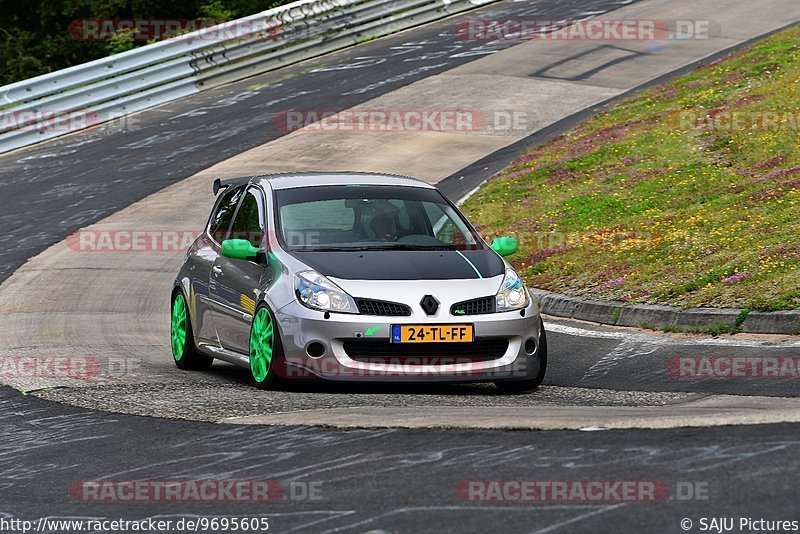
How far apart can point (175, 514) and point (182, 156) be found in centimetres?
1806

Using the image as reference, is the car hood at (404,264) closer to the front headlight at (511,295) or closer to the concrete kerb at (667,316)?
the front headlight at (511,295)

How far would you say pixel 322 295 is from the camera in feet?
30.2

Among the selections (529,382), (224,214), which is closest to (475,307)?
(529,382)

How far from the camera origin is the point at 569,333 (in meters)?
12.4

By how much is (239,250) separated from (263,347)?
0.85 meters

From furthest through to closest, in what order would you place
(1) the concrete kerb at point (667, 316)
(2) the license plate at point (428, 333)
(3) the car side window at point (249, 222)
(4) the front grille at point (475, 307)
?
(1) the concrete kerb at point (667, 316) → (3) the car side window at point (249, 222) → (4) the front grille at point (475, 307) → (2) the license plate at point (428, 333)

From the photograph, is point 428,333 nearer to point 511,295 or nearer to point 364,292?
point 364,292

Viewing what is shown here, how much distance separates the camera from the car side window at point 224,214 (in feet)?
37.2

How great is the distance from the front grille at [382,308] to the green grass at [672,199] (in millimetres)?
3746

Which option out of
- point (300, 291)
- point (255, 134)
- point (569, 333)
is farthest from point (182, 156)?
point (300, 291)

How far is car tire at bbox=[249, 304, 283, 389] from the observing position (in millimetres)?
9273

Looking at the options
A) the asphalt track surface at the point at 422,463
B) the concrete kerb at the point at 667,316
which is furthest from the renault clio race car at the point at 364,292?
the concrete kerb at the point at 667,316

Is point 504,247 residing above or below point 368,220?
below

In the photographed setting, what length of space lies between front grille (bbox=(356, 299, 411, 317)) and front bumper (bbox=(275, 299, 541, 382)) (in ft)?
0.15
